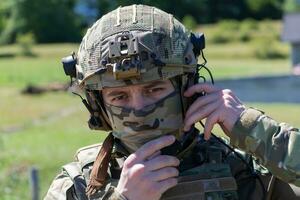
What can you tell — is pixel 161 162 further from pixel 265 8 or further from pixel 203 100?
pixel 265 8

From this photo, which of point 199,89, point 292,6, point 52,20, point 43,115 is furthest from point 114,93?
point 292,6

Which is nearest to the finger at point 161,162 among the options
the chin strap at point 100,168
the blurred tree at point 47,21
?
the chin strap at point 100,168

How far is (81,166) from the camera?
10.6 ft

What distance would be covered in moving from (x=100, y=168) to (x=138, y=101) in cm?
33

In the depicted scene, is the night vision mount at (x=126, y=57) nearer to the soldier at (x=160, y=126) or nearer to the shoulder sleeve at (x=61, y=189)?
the soldier at (x=160, y=126)

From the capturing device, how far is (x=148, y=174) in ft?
9.03

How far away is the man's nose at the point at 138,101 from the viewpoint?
9.76 feet

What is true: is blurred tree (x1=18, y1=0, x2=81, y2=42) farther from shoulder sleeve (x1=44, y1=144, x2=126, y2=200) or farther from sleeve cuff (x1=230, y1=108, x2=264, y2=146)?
sleeve cuff (x1=230, y1=108, x2=264, y2=146)

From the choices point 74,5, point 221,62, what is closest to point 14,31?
point 74,5

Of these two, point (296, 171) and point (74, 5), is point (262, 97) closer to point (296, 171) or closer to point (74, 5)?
point (296, 171)

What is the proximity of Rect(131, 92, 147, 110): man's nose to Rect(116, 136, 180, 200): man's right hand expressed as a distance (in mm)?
213

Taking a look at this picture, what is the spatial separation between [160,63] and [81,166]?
21.2 inches

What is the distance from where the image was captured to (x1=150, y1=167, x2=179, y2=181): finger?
2756 millimetres

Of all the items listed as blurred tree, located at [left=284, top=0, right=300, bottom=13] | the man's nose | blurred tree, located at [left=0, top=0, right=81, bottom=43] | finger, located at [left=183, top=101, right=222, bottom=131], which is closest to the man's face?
the man's nose
